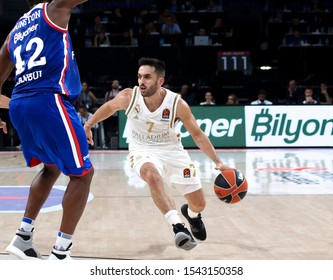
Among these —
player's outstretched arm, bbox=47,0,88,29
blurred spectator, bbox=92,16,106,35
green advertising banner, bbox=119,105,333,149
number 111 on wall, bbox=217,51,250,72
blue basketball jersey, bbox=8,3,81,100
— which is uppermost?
player's outstretched arm, bbox=47,0,88,29

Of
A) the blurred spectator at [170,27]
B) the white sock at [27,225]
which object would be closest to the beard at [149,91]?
the white sock at [27,225]

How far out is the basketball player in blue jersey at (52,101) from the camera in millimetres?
4250

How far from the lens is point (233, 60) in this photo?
1788 centimetres

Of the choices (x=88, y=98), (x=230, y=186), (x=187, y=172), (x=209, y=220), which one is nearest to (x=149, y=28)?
(x=88, y=98)

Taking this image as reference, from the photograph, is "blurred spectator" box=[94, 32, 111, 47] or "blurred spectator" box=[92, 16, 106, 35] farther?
"blurred spectator" box=[92, 16, 106, 35]

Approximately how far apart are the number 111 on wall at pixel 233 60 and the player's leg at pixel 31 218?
1348 cm

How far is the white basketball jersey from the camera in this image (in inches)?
217

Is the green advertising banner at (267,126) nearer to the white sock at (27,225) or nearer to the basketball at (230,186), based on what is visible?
the basketball at (230,186)

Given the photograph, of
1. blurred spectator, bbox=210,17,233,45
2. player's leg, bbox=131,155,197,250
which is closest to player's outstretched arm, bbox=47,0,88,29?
player's leg, bbox=131,155,197,250

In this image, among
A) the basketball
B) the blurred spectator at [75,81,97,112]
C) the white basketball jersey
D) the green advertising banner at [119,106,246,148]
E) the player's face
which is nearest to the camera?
the basketball

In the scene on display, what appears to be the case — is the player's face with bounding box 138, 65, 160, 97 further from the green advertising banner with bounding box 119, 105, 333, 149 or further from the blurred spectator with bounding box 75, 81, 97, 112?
the blurred spectator with bounding box 75, 81, 97, 112

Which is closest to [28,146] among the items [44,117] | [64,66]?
[44,117]

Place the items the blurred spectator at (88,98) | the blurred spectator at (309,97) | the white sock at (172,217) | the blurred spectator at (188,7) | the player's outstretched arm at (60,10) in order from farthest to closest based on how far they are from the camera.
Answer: the blurred spectator at (188,7) < the blurred spectator at (88,98) < the blurred spectator at (309,97) < the white sock at (172,217) < the player's outstretched arm at (60,10)

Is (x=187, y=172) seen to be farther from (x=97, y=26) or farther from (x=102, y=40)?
(x=97, y=26)
